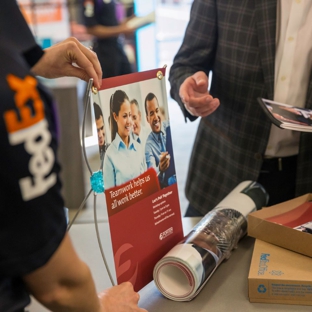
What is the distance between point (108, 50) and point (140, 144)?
11.7 ft

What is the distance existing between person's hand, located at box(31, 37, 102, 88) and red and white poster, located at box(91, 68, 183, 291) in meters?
0.04

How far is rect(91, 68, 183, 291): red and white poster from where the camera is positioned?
0.86 m

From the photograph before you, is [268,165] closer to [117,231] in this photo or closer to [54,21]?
[117,231]

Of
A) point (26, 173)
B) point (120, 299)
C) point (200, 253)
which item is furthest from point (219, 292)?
point (26, 173)

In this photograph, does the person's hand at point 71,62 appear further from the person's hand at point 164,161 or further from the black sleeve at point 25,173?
the black sleeve at point 25,173

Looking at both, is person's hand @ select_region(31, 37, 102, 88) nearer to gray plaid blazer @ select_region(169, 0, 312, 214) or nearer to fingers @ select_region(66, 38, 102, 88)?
fingers @ select_region(66, 38, 102, 88)

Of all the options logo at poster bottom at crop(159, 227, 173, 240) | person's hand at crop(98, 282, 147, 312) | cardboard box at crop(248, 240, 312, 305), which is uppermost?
person's hand at crop(98, 282, 147, 312)

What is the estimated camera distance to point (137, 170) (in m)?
0.92

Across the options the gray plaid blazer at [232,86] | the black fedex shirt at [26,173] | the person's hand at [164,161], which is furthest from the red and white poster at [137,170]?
the gray plaid blazer at [232,86]

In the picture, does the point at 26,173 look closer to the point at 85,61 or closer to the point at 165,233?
the point at 85,61

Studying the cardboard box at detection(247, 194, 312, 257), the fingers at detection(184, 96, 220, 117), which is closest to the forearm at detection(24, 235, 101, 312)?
the cardboard box at detection(247, 194, 312, 257)

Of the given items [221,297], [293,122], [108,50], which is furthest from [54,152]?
[108,50]

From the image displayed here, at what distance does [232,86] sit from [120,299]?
2.64ft

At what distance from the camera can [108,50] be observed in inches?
171
